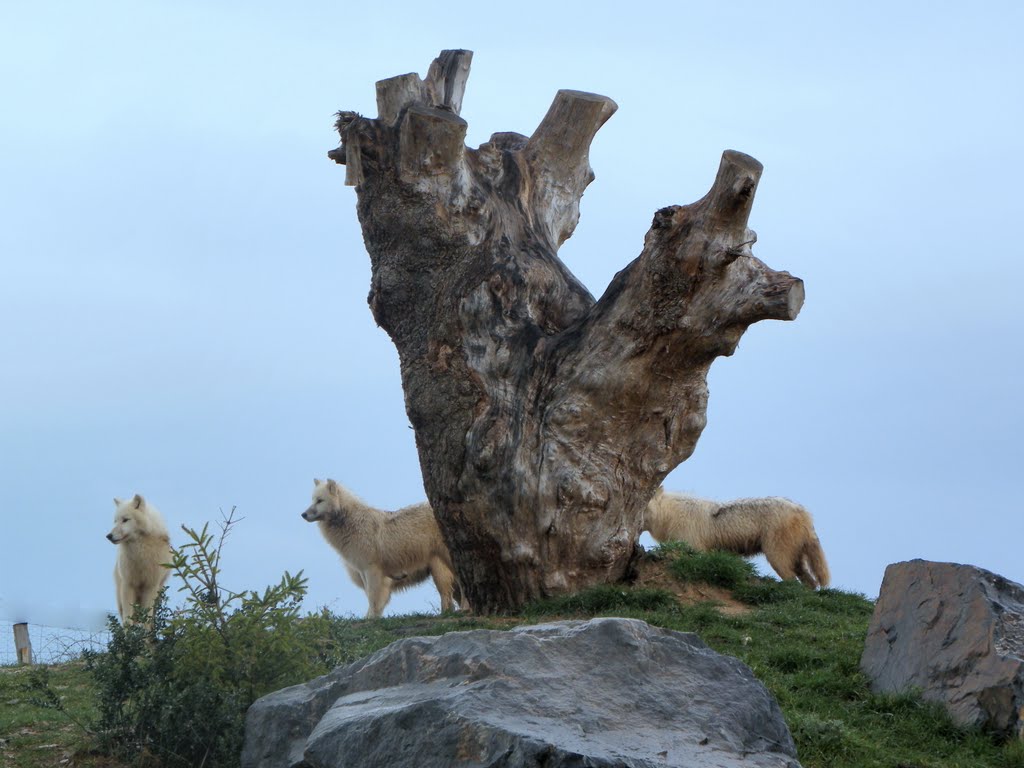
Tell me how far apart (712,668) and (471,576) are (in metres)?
7.22

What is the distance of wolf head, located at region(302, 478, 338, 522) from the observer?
59.7 feet

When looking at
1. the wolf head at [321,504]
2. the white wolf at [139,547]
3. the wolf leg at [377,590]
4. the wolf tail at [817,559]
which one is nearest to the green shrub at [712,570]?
the wolf tail at [817,559]

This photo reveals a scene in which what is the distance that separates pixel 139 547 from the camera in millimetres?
15719

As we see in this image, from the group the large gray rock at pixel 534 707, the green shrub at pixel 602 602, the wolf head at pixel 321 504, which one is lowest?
the large gray rock at pixel 534 707

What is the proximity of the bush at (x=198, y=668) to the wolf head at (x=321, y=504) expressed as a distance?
9.90m

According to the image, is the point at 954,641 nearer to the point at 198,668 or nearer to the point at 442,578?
the point at 198,668

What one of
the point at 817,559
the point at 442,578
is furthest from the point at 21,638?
the point at 817,559

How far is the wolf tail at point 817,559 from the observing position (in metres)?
17.2

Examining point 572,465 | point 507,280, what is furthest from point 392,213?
point 572,465

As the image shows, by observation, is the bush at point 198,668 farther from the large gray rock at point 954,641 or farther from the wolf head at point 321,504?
the wolf head at point 321,504

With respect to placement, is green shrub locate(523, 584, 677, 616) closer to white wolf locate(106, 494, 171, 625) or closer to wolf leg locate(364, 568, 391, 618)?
wolf leg locate(364, 568, 391, 618)

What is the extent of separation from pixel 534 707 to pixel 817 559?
39.7 feet

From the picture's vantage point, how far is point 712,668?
6.86 metres

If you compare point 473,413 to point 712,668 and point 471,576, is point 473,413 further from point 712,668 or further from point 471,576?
point 712,668
